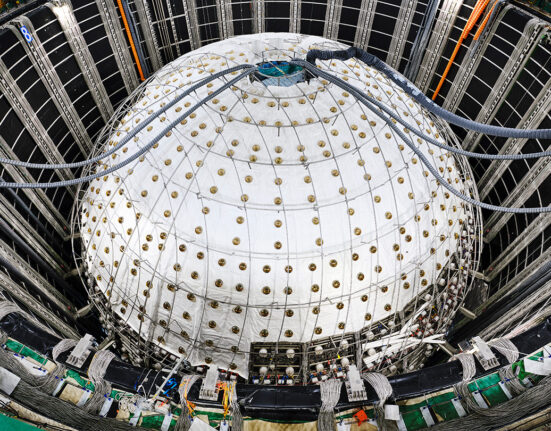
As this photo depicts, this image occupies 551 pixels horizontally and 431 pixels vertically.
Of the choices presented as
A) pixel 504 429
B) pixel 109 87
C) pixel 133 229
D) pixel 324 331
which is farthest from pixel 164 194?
pixel 109 87

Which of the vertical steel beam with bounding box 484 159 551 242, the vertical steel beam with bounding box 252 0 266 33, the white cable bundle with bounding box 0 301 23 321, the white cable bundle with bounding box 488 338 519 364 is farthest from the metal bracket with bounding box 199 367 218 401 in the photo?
the vertical steel beam with bounding box 252 0 266 33

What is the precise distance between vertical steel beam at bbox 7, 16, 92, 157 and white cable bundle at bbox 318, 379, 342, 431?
13274 millimetres

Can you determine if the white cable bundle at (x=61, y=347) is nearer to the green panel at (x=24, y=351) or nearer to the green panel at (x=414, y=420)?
the green panel at (x=24, y=351)

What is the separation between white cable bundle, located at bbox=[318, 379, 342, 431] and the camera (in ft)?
25.4

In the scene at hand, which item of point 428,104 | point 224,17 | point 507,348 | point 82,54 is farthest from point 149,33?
point 507,348

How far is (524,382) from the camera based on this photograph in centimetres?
801

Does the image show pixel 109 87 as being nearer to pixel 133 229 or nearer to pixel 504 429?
pixel 133 229

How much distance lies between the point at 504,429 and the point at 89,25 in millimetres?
16899

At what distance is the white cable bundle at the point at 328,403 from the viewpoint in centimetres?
775

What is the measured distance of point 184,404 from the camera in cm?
796

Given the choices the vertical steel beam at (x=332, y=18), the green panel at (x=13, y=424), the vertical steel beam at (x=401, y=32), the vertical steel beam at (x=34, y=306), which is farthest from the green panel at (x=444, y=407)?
the vertical steel beam at (x=332, y=18)

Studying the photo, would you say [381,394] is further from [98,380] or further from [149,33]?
[149,33]

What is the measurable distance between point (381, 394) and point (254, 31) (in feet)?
51.3

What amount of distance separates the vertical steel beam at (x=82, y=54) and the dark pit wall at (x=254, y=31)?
0.04 meters
